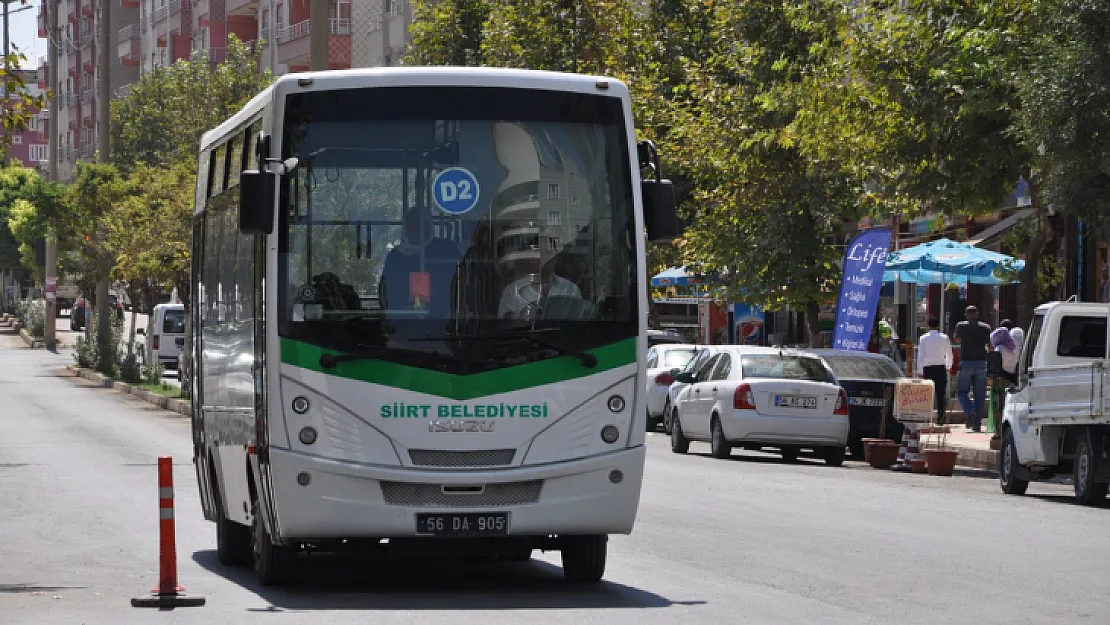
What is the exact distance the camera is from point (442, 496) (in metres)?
11.2

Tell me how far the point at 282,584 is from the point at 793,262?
2331 cm

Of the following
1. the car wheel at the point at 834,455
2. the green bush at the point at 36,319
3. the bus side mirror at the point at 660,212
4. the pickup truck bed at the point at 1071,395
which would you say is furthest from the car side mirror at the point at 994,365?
the green bush at the point at 36,319

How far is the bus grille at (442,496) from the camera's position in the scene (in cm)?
1120

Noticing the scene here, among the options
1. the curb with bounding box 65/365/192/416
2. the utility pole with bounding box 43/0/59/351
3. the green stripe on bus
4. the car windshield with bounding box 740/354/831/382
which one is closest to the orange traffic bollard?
the green stripe on bus

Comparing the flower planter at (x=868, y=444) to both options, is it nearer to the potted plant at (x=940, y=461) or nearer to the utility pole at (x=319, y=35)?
the potted plant at (x=940, y=461)

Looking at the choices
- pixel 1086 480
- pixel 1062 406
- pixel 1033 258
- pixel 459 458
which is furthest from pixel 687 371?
pixel 459 458

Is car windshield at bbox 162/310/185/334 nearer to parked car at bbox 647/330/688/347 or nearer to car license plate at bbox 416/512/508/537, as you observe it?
parked car at bbox 647/330/688/347

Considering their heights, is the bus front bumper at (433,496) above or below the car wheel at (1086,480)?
above

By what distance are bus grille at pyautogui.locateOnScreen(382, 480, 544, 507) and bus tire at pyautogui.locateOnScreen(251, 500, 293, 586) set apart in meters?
1.00

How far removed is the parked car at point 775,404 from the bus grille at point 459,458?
47.6 ft

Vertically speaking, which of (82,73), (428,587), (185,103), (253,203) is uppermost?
(82,73)

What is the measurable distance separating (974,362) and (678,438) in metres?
5.54

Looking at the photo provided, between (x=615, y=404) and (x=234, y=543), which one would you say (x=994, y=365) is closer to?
(x=234, y=543)

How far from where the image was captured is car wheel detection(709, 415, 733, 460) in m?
26.2
